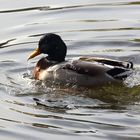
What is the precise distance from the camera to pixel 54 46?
37.3 feet

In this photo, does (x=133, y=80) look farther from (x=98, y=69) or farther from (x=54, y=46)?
(x=54, y=46)

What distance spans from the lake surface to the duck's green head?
0.49 m

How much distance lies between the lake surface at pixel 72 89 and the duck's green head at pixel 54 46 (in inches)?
19.4

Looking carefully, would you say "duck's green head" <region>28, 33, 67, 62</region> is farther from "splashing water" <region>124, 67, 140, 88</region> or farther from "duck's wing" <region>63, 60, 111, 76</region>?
"splashing water" <region>124, 67, 140, 88</region>

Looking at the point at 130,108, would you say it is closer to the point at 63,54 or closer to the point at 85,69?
the point at 85,69

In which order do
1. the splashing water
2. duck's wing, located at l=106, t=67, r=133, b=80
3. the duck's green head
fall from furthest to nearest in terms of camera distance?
the duck's green head → the splashing water → duck's wing, located at l=106, t=67, r=133, b=80

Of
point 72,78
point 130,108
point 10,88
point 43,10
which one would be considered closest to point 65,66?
point 72,78

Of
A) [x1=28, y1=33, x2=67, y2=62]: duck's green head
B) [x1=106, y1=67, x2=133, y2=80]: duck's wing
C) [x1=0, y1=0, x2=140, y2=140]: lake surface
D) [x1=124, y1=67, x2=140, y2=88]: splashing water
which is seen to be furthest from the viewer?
[x1=28, y1=33, x2=67, y2=62]: duck's green head

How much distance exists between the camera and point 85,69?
10.5 metres

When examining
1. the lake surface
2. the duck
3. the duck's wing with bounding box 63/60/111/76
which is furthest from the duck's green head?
the duck's wing with bounding box 63/60/111/76

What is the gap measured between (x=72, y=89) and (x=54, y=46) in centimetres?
106

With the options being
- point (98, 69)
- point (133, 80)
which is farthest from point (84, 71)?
point (133, 80)

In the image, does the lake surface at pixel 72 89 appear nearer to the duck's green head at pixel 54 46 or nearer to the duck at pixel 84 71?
the duck at pixel 84 71

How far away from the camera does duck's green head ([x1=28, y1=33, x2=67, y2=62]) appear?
1130 cm
